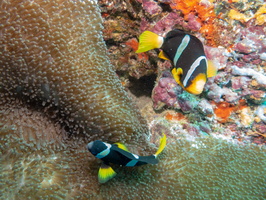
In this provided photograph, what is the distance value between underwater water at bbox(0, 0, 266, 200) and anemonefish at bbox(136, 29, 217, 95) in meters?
0.06

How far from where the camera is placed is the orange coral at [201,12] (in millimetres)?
2180

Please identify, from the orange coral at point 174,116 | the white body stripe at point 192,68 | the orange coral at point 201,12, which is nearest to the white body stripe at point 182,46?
the white body stripe at point 192,68

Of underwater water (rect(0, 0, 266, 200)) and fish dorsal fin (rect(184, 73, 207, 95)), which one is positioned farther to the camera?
underwater water (rect(0, 0, 266, 200))

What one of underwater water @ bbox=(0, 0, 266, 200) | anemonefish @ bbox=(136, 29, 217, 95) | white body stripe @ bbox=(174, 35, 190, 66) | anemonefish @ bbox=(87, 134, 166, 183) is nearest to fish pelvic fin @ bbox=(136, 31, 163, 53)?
anemonefish @ bbox=(136, 29, 217, 95)

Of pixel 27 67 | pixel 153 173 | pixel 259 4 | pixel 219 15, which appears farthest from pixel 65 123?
pixel 259 4

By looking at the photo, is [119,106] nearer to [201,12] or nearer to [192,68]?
[192,68]

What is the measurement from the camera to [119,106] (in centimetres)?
194

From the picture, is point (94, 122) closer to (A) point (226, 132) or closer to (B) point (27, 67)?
(B) point (27, 67)

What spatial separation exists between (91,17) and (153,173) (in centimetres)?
147

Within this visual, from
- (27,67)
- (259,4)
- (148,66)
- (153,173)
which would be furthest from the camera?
(148,66)

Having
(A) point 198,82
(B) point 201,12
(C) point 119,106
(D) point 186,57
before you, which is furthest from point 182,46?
(B) point 201,12

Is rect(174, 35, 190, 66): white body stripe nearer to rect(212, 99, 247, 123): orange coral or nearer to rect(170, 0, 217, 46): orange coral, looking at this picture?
rect(170, 0, 217, 46): orange coral

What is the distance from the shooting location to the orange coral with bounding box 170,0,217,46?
2180mm

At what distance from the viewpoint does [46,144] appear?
179cm
